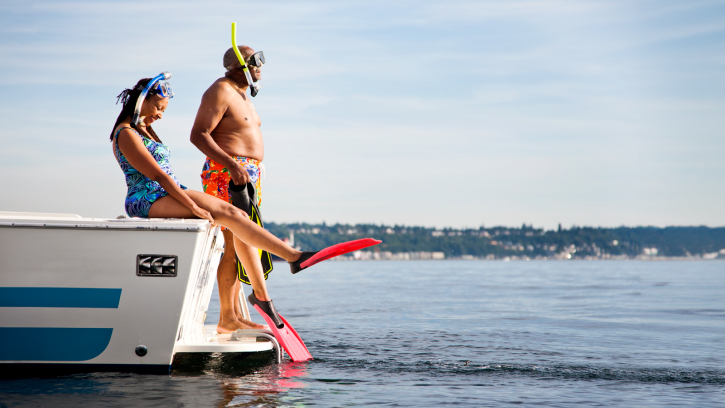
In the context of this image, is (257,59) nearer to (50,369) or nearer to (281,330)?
(281,330)

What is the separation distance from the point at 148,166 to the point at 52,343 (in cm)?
116

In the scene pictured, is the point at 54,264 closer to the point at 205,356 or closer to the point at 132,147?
the point at 132,147

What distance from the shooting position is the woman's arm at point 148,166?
13.3ft

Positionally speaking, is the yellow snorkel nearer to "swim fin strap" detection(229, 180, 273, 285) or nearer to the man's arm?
the man's arm

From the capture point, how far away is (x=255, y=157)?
4891mm

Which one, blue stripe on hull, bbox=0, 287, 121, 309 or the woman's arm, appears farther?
the woman's arm

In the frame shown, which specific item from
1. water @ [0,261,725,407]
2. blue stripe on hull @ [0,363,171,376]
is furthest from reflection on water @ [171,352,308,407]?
blue stripe on hull @ [0,363,171,376]

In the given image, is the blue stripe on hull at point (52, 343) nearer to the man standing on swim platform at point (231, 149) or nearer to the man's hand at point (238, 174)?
the man standing on swim platform at point (231, 149)

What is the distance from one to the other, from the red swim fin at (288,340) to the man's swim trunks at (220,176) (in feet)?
2.75

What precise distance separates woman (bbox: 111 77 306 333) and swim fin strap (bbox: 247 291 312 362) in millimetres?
511

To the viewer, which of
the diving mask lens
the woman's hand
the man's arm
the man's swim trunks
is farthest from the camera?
the diving mask lens

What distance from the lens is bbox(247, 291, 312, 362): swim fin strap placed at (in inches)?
181

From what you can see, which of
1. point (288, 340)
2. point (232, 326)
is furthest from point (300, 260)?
point (232, 326)

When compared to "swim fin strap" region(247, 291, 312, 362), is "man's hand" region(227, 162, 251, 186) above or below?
above
